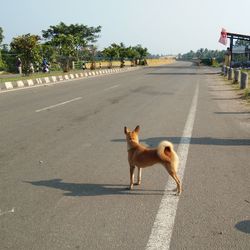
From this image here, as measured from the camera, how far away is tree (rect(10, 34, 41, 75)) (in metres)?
31.2

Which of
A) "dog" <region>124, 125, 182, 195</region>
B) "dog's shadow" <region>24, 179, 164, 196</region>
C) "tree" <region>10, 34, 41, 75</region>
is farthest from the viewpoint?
"tree" <region>10, 34, 41, 75</region>

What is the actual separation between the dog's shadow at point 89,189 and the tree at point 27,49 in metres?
27.7

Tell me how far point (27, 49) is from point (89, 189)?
28752 millimetres

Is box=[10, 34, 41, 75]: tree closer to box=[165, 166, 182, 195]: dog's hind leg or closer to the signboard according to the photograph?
the signboard

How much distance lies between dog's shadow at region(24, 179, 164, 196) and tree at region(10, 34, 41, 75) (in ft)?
90.8

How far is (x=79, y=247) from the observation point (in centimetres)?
343

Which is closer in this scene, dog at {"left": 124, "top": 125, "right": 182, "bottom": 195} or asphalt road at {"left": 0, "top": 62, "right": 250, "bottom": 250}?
asphalt road at {"left": 0, "top": 62, "right": 250, "bottom": 250}

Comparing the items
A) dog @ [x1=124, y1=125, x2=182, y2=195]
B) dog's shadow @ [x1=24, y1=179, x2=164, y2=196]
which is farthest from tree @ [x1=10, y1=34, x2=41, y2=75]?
dog @ [x1=124, y1=125, x2=182, y2=195]

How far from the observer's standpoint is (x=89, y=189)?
4.90 meters

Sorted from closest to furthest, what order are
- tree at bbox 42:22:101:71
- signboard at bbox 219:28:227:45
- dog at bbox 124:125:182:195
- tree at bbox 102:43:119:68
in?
dog at bbox 124:125:182:195 < signboard at bbox 219:28:227:45 < tree at bbox 42:22:101:71 < tree at bbox 102:43:119:68

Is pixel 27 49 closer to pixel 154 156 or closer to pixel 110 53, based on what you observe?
pixel 154 156

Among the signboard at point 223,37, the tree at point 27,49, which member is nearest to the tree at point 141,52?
the signboard at point 223,37

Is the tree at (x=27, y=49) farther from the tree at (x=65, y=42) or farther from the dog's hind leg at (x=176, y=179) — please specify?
the dog's hind leg at (x=176, y=179)

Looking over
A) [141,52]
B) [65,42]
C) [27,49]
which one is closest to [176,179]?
[27,49]
